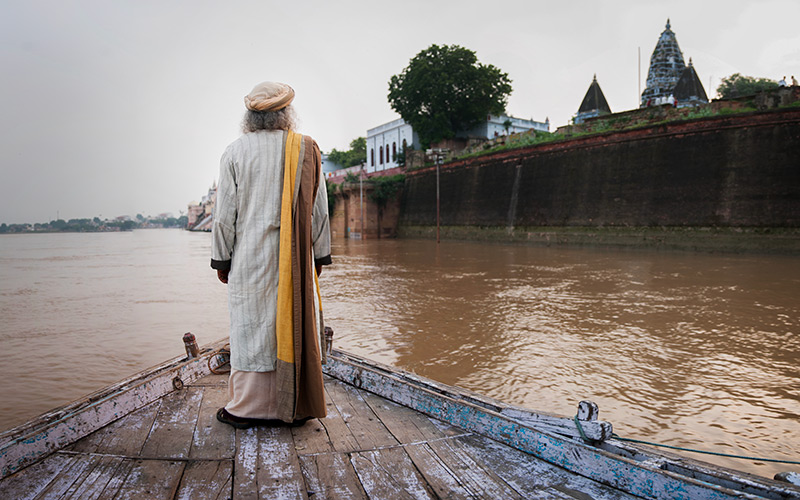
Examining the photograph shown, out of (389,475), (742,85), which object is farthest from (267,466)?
(742,85)

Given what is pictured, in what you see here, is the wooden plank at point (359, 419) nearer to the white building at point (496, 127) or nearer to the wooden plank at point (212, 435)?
the wooden plank at point (212, 435)

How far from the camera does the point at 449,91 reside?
34094 mm

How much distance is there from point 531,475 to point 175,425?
5.06 ft

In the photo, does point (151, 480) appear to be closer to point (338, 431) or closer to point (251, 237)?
point (338, 431)

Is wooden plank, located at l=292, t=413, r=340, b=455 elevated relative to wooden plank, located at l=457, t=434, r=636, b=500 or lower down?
lower down

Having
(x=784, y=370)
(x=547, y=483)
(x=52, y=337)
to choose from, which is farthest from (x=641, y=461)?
(x=52, y=337)

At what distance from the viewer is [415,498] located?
1.60 m

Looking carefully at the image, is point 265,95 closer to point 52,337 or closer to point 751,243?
point 52,337

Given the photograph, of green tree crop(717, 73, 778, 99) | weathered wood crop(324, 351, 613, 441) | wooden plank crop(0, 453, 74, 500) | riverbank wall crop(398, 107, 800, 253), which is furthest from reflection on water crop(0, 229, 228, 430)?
green tree crop(717, 73, 778, 99)

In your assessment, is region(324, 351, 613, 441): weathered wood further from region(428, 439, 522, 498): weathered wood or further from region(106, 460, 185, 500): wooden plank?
region(106, 460, 185, 500): wooden plank

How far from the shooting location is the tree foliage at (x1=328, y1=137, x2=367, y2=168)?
5644cm

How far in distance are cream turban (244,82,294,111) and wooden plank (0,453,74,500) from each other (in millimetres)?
1650

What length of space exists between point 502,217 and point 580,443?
21.1 m

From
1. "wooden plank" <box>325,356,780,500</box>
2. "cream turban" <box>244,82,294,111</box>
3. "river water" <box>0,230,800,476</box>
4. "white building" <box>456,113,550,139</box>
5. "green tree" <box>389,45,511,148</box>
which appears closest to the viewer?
"wooden plank" <box>325,356,780,500</box>
